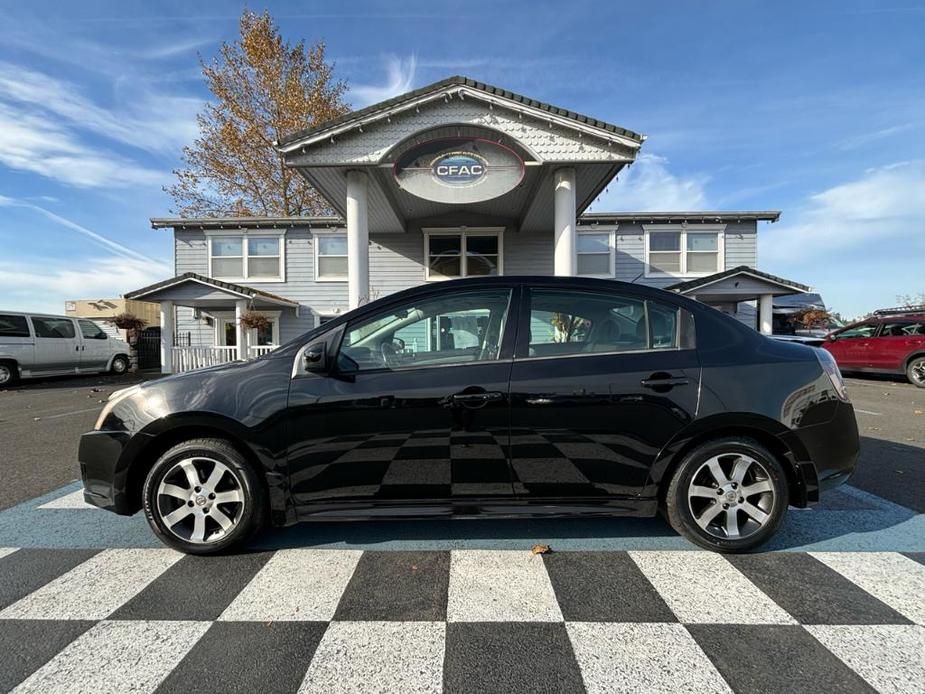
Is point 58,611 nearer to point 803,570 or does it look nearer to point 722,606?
point 722,606

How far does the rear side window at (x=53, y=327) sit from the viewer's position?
12.3 metres

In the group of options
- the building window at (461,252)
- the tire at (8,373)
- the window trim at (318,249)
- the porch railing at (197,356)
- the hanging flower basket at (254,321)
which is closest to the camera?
the tire at (8,373)

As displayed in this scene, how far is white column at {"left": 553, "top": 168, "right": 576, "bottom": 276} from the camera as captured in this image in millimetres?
9000

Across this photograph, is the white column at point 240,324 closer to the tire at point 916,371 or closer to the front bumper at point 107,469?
the front bumper at point 107,469

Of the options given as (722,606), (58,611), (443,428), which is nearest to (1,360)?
(58,611)

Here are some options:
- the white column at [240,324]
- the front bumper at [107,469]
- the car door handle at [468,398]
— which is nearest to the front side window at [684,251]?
the white column at [240,324]

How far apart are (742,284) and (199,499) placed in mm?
14034

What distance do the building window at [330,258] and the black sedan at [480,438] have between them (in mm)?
11643

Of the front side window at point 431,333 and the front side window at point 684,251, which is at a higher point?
the front side window at point 684,251

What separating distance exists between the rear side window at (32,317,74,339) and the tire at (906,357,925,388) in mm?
22187

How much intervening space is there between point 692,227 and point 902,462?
437 inches

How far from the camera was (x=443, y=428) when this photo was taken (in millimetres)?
2537

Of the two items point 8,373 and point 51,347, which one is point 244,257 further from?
point 8,373

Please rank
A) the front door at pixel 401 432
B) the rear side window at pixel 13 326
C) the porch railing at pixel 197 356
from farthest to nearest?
the porch railing at pixel 197 356 → the rear side window at pixel 13 326 → the front door at pixel 401 432
